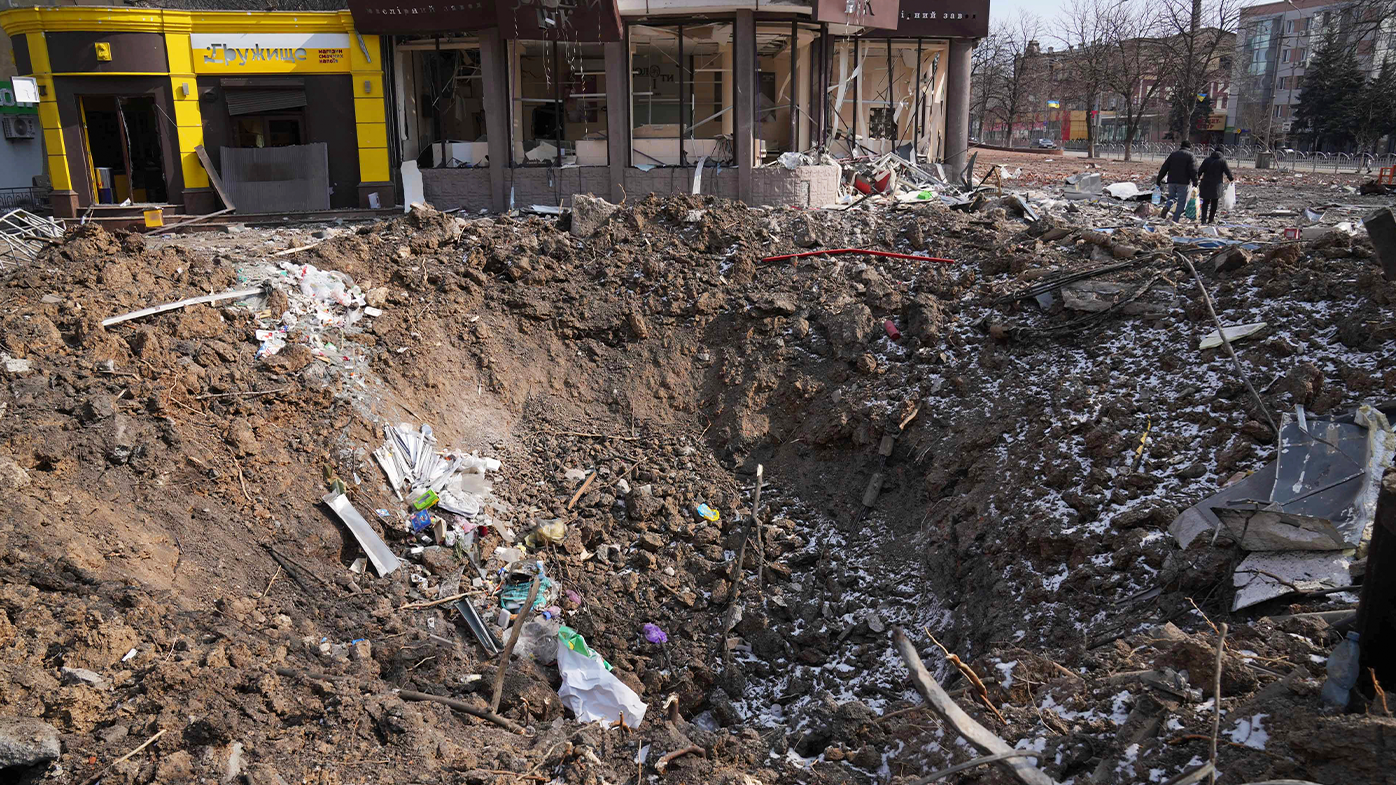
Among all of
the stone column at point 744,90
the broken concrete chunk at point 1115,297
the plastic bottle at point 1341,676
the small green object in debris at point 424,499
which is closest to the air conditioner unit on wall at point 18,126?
the stone column at point 744,90

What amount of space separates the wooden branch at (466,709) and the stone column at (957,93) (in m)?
16.0

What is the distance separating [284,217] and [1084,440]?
13595 mm

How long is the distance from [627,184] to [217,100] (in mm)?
7543

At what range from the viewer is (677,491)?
27.4ft

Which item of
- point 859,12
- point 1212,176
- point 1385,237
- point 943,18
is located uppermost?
point 943,18

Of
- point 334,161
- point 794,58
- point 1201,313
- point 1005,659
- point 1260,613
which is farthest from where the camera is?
point 334,161

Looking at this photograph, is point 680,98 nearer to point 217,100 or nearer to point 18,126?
point 217,100

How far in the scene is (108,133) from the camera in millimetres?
16547

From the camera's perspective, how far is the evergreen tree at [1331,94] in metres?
37.3

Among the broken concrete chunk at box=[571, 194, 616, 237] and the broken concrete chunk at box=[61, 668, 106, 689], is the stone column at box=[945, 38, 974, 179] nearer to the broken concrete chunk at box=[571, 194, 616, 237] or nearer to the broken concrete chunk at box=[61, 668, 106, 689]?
the broken concrete chunk at box=[571, 194, 616, 237]

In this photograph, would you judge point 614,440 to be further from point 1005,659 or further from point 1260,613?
point 1260,613

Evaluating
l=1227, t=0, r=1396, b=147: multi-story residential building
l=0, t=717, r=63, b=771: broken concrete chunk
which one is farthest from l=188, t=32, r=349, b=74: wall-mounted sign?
l=1227, t=0, r=1396, b=147: multi-story residential building

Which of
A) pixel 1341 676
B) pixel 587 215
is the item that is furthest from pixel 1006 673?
pixel 587 215

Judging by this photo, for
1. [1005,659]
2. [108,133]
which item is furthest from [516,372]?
[108,133]
